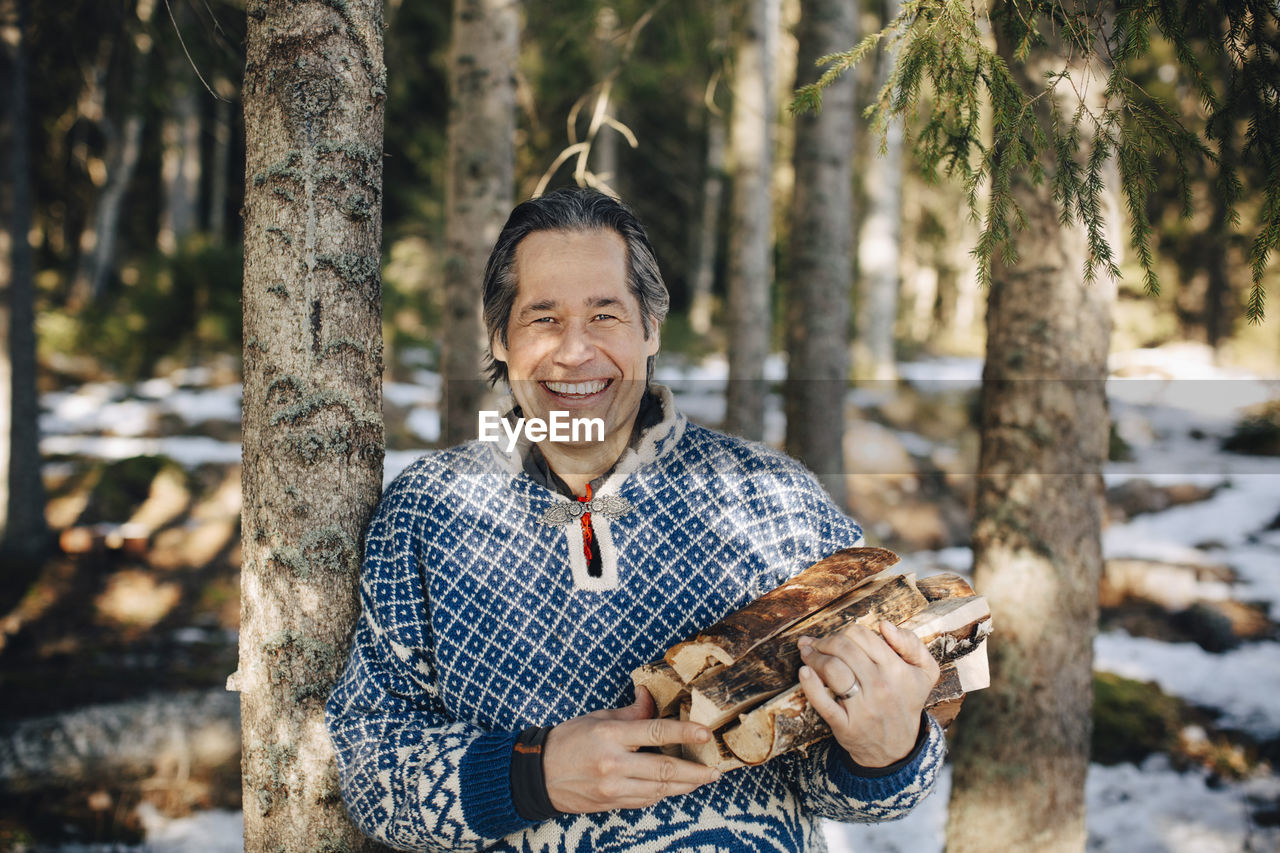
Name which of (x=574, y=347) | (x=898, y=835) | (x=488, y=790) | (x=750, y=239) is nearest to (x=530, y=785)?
(x=488, y=790)

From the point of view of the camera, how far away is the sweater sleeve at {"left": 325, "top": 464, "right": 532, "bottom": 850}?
5.41ft

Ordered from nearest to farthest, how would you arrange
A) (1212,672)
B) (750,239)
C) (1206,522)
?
(1212,672) → (750,239) → (1206,522)

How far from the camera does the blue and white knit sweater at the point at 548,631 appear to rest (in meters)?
1.69

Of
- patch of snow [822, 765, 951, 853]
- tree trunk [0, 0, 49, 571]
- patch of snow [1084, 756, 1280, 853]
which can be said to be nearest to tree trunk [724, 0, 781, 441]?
patch of snow [822, 765, 951, 853]

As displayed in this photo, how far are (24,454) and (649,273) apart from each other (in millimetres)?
7920

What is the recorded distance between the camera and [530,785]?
163cm

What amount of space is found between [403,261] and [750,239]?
33.7 ft

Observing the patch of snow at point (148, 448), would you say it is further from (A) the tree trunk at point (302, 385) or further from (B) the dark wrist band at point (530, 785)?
(B) the dark wrist band at point (530, 785)

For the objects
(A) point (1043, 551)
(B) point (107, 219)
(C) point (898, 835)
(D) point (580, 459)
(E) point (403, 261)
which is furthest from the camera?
(E) point (403, 261)

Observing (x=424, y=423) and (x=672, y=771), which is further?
(x=424, y=423)

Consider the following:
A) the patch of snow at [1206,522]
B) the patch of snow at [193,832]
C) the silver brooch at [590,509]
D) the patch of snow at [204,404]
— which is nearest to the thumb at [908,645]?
the silver brooch at [590,509]

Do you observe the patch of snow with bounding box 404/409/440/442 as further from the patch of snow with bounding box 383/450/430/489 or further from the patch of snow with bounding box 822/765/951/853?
the patch of snow with bounding box 822/765/951/853

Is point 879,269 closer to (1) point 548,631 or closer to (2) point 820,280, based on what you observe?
(2) point 820,280

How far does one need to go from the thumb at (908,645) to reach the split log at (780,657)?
7cm
